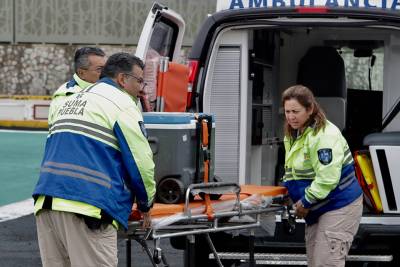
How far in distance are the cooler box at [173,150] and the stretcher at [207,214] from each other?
0.46 ft

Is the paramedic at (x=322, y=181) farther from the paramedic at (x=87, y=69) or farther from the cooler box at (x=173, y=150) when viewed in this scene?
the paramedic at (x=87, y=69)

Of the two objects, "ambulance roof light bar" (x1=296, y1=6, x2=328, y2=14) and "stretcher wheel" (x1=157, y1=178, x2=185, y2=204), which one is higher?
"ambulance roof light bar" (x1=296, y1=6, x2=328, y2=14)

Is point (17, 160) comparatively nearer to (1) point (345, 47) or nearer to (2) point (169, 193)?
(1) point (345, 47)

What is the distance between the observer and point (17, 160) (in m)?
18.5

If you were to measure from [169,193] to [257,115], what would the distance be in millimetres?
2854

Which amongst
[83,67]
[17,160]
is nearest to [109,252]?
[83,67]

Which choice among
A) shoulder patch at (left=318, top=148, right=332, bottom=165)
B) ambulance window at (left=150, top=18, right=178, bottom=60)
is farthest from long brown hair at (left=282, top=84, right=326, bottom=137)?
ambulance window at (left=150, top=18, right=178, bottom=60)

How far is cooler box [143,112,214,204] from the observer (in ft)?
19.6

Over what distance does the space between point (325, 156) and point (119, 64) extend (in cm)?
145

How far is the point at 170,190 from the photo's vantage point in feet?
19.4

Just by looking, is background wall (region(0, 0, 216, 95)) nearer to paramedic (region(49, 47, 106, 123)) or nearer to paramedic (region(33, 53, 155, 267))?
paramedic (region(49, 47, 106, 123))

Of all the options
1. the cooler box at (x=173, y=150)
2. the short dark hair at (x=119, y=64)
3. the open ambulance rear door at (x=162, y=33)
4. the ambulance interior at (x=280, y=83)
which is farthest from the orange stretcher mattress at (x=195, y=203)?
the open ambulance rear door at (x=162, y=33)

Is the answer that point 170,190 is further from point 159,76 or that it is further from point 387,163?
point 387,163

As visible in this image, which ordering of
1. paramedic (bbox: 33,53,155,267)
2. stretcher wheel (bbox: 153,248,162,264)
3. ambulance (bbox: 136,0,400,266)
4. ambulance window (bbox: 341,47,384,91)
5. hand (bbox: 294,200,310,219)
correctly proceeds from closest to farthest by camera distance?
1. paramedic (bbox: 33,53,155,267)
2. stretcher wheel (bbox: 153,248,162,264)
3. hand (bbox: 294,200,310,219)
4. ambulance (bbox: 136,0,400,266)
5. ambulance window (bbox: 341,47,384,91)
